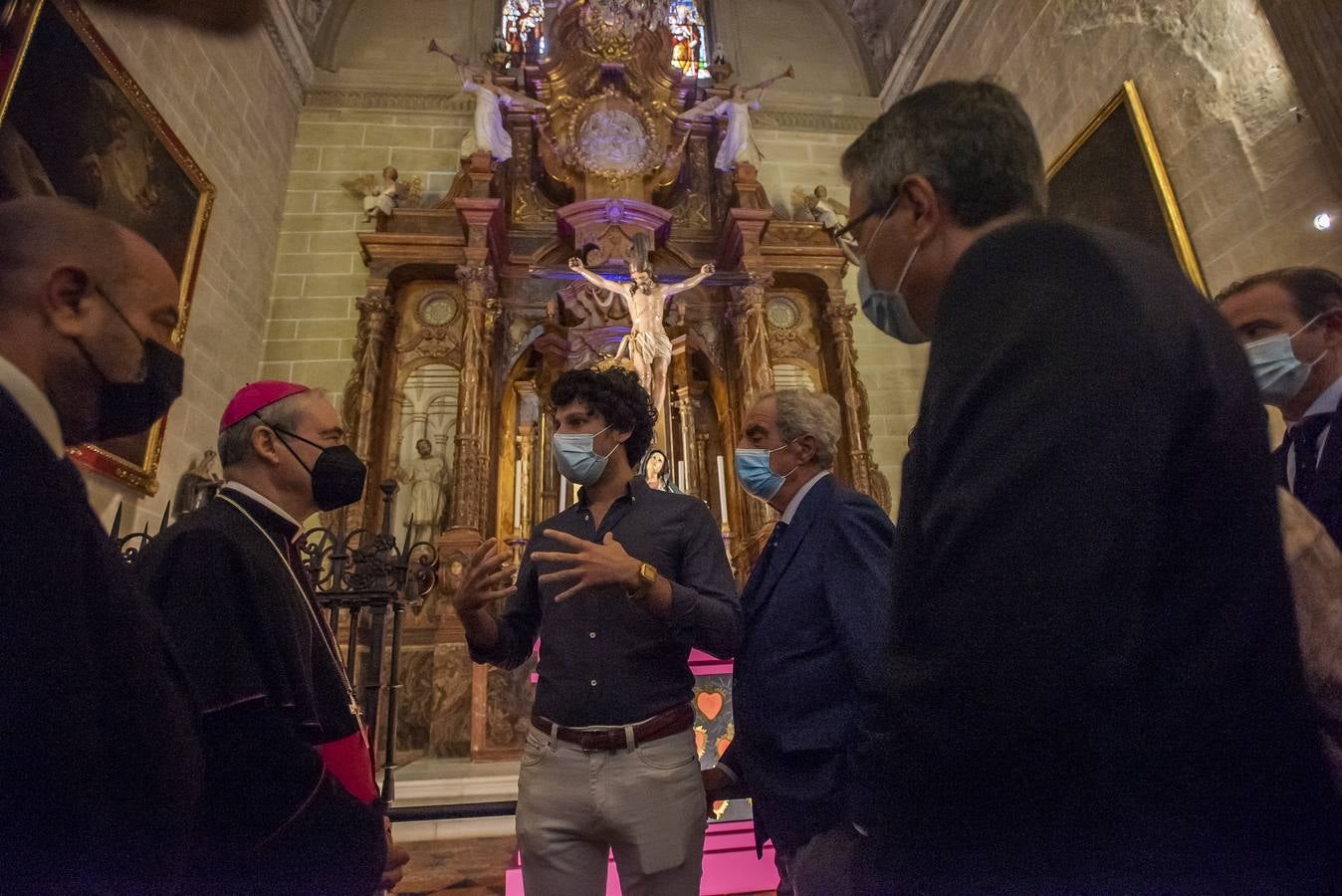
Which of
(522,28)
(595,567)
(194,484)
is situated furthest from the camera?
(522,28)

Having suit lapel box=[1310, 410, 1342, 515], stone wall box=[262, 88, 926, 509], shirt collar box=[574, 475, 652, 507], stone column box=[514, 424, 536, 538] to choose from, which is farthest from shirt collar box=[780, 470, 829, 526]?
stone wall box=[262, 88, 926, 509]

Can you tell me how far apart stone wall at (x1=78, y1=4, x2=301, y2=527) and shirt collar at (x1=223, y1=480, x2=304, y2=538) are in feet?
15.0

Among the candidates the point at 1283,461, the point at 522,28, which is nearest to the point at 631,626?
the point at 1283,461

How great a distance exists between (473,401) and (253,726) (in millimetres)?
6153

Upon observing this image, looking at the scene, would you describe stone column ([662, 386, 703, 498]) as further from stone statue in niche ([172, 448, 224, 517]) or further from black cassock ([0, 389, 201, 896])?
black cassock ([0, 389, 201, 896])

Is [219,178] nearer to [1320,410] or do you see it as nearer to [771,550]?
[771,550]

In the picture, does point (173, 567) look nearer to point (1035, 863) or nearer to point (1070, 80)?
point (1035, 863)

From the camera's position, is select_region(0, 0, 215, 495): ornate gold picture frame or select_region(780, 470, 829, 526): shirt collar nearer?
select_region(780, 470, 829, 526): shirt collar

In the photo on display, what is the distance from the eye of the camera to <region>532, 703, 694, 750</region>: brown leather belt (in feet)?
5.70

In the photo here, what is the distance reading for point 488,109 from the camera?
848 cm

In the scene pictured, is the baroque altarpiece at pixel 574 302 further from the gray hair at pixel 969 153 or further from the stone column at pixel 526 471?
the gray hair at pixel 969 153

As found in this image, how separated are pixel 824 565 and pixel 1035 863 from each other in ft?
3.36

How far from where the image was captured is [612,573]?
1.60m

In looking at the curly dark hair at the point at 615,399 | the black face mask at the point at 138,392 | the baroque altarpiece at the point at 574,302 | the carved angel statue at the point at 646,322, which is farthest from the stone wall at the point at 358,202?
the black face mask at the point at 138,392
